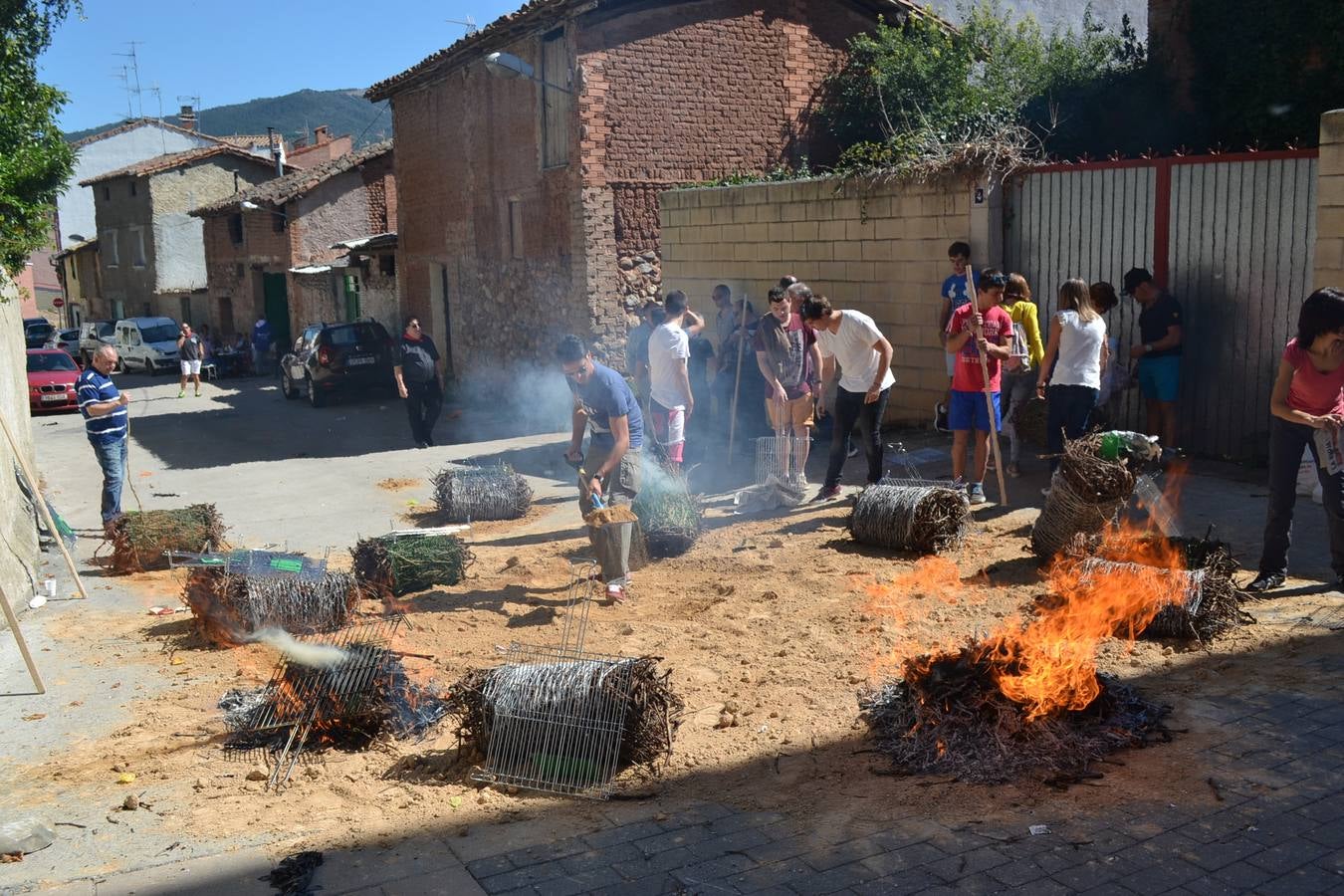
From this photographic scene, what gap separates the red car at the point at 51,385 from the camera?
86.5 feet

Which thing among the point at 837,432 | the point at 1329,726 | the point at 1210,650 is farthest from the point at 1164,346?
the point at 1329,726

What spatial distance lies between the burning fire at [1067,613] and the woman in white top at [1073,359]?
1.59 metres

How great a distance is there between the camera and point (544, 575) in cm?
884

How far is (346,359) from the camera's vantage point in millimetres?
24172

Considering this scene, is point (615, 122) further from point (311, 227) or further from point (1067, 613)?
point (311, 227)

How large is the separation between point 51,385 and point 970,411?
23752mm

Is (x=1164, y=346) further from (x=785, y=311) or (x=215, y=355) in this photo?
(x=215, y=355)

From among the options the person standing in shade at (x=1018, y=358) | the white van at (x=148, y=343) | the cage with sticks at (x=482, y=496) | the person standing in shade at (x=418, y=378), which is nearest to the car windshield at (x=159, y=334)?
the white van at (x=148, y=343)

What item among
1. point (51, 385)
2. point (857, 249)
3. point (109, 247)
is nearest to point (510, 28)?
point (857, 249)

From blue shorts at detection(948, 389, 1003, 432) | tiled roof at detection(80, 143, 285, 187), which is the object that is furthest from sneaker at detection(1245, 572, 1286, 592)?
tiled roof at detection(80, 143, 285, 187)

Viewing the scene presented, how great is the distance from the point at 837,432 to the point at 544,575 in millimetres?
2973

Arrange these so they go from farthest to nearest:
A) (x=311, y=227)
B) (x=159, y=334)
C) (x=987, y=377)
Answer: (x=159, y=334) < (x=311, y=227) < (x=987, y=377)

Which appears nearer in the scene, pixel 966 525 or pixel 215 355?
pixel 966 525

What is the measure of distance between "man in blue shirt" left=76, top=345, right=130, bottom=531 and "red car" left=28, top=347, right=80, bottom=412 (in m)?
16.7
